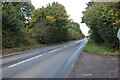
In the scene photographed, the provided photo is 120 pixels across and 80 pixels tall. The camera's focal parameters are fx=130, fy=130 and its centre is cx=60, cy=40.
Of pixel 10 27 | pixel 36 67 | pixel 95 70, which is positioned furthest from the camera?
pixel 10 27

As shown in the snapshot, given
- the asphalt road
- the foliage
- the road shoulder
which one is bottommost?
the asphalt road

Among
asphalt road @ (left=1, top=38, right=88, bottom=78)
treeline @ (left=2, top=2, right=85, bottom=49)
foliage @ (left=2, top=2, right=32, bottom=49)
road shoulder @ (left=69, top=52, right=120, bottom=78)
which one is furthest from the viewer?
treeline @ (left=2, top=2, right=85, bottom=49)

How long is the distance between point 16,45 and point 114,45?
596 inches

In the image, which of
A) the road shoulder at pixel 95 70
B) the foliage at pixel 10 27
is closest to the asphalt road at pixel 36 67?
the road shoulder at pixel 95 70

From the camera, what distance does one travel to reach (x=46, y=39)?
107 ft

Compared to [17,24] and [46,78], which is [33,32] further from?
[46,78]

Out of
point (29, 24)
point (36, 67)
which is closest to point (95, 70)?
point (36, 67)

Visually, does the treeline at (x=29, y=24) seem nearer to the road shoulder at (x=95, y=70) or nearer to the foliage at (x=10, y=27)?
the foliage at (x=10, y=27)

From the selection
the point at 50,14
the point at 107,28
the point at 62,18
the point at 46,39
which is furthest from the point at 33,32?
the point at 107,28

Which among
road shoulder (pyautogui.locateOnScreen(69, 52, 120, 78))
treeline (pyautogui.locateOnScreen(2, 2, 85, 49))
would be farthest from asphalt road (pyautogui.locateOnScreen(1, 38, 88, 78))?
treeline (pyautogui.locateOnScreen(2, 2, 85, 49))

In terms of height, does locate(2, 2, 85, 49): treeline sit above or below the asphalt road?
above

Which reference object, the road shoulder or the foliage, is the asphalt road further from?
the foliage

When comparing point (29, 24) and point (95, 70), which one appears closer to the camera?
point (95, 70)

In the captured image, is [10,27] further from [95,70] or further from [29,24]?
[95,70]
